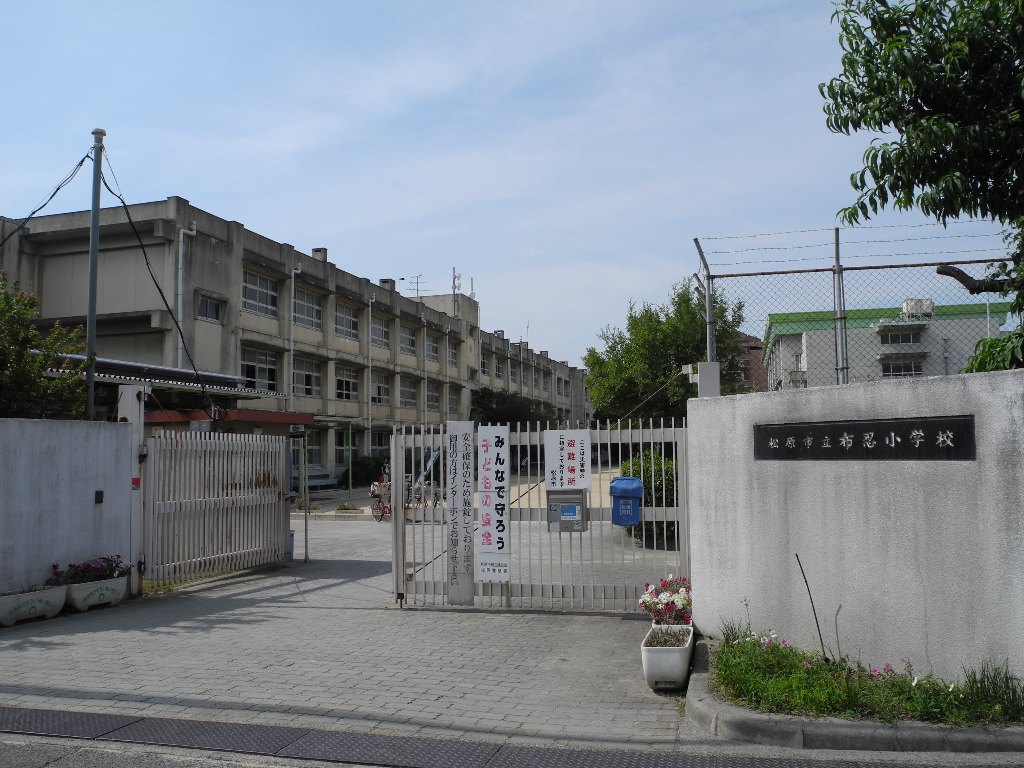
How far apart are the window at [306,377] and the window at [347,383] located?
1659mm

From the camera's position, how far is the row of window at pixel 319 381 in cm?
3550

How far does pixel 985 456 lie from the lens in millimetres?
5488

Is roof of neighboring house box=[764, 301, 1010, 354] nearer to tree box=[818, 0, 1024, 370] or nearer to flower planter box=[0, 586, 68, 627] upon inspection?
tree box=[818, 0, 1024, 370]

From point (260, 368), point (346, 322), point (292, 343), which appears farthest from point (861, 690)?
point (346, 322)

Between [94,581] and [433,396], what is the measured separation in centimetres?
4357

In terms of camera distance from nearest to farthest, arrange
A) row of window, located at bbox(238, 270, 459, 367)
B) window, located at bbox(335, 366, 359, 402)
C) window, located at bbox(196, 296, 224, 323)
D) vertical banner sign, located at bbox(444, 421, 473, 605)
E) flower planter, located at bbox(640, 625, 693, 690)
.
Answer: flower planter, located at bbox(640, 625, 693, 690)
vertical banner sign, located at bbox(444, 421, 473, 605)
window, located at bbox(196, 296, 224, 323)
row of window, located at bbox(238, 270, 459, 367)
window, located at bbox(335, 366, 359, 402)

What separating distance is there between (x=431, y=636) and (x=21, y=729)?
3.84m

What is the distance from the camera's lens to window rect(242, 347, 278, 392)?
34.9 m

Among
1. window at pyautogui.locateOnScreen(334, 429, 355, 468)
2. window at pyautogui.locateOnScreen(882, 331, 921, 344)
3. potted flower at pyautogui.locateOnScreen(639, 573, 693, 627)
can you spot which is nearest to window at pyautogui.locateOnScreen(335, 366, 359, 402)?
window at pyautogui.locateOnScreen(334, 429, 355, 468)

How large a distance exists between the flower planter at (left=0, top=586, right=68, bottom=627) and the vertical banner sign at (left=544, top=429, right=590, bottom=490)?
6.03 metres

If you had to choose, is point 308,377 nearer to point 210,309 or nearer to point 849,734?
point 210,309

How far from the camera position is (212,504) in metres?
12.3

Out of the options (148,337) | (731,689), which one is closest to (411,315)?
(148,337)

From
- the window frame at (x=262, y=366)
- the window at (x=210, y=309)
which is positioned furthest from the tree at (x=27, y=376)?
the window frame at (x=262, y=366)
